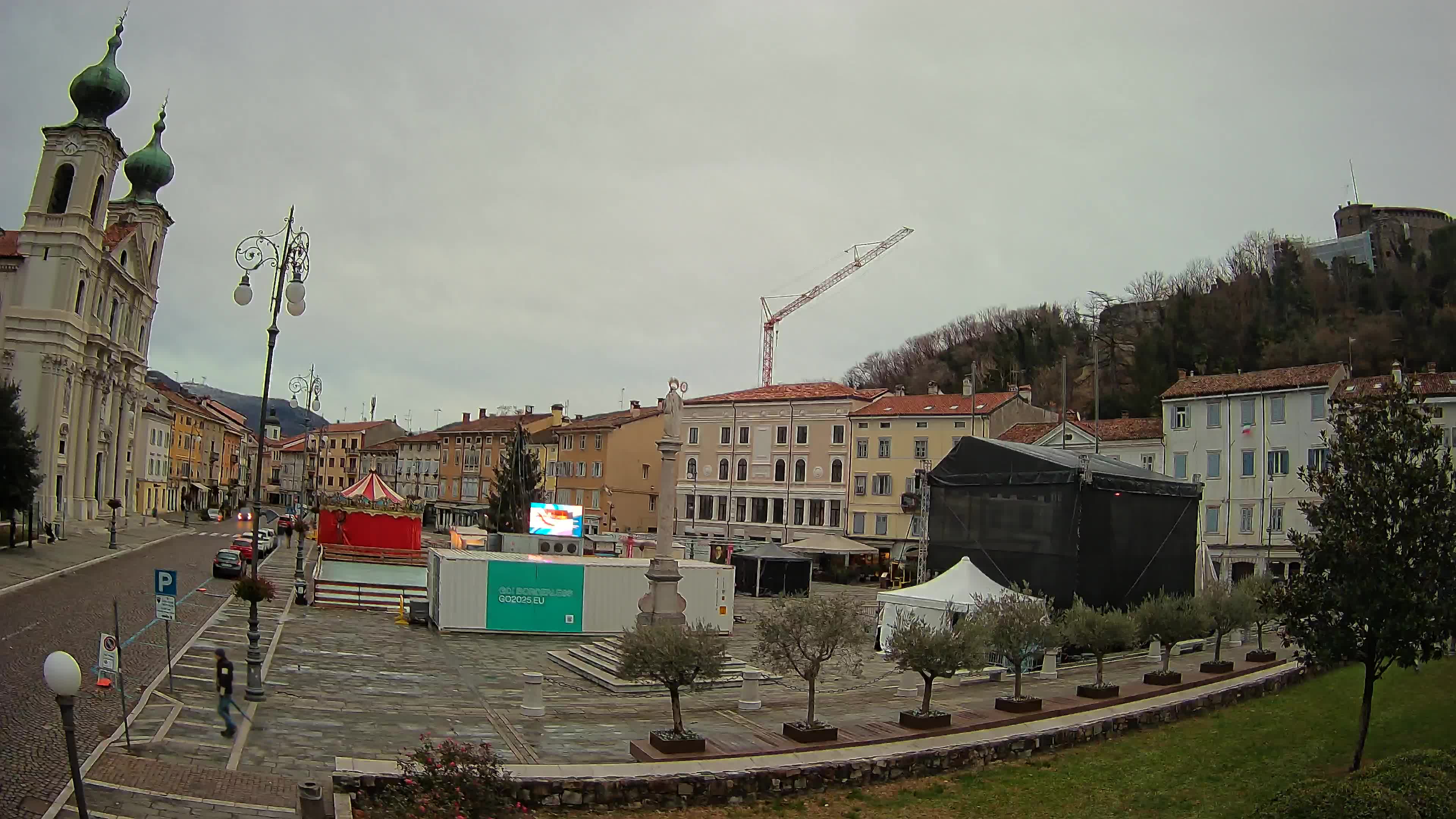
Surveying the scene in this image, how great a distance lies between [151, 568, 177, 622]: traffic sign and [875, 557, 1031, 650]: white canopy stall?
16606 millimetres

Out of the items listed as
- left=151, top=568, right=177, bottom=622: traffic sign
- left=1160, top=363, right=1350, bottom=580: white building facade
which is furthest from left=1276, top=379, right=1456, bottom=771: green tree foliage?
left=1160, top=363, right=1350, bottom=580: white building facade

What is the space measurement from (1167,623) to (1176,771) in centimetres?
835

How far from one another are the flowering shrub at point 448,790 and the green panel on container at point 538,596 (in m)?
17.5

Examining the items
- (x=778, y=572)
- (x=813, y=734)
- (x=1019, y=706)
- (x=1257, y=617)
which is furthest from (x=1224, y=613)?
(x=778, y=572)

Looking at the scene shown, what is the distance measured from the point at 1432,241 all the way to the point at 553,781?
93512mm

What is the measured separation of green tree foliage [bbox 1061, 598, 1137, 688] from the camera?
72.5 feet

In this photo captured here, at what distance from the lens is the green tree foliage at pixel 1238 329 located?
7025 centimetres

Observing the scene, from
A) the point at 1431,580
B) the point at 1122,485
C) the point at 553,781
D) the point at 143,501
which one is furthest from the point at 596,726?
the point at 143,501

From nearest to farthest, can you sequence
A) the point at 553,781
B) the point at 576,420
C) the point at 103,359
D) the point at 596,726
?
the point at 553,781 → the point at 596,726 → the point at 103,359 → the point at 576,420

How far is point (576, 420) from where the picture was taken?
3536 inches

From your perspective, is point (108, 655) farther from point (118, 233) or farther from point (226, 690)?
point (118, 233)

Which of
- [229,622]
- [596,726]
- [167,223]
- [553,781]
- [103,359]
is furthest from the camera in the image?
[167,223]

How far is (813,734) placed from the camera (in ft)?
54.8

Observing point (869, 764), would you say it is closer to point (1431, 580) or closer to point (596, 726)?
point (596, 726)
